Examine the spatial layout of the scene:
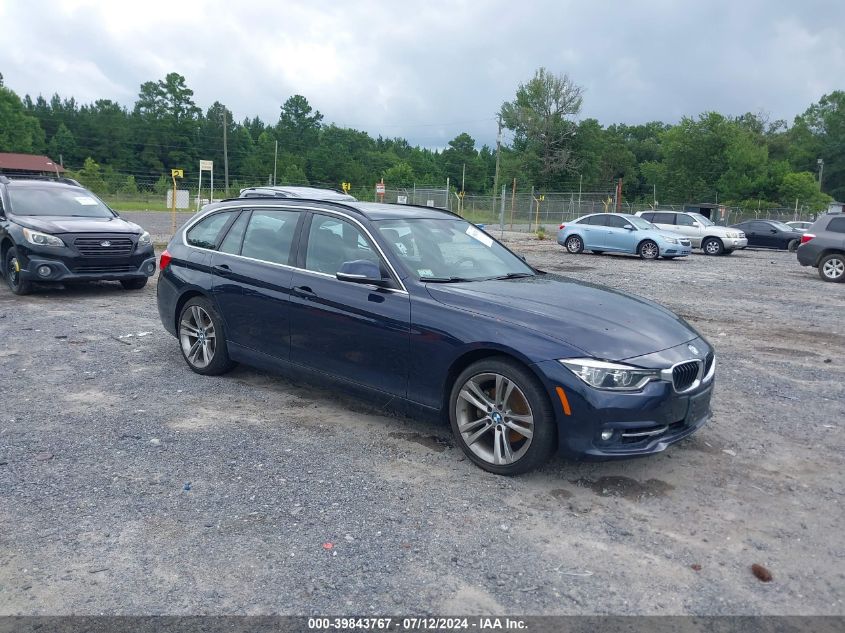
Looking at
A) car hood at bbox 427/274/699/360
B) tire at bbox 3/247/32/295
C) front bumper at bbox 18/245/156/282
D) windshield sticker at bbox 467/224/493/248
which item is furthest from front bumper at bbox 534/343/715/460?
tire at bbox 3/247/32/295

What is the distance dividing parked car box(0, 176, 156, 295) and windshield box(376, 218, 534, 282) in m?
6.65

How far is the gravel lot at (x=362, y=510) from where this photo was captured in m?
3.16

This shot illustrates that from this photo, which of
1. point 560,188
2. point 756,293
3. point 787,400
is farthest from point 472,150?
point 787,400

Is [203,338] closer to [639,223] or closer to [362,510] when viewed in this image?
[362,510]

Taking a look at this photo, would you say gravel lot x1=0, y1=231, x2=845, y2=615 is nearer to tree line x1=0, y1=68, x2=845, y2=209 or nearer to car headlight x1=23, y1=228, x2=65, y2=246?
car headlight x1=23, y1=228, x2=65, y2=246

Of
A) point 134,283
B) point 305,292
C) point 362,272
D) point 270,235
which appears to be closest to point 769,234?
point 134,283

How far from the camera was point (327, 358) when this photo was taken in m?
5.30

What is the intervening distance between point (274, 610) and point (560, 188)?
7835 centimetres

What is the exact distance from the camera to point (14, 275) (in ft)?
34.8

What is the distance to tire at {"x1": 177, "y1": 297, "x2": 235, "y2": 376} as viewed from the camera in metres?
6.27

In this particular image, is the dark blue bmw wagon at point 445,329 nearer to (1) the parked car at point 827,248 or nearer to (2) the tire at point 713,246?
(1) the parked car at point 827,248

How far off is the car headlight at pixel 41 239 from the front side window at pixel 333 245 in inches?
246

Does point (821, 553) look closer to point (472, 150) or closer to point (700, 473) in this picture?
point (700, 473)

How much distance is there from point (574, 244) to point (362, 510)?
21.8 m
